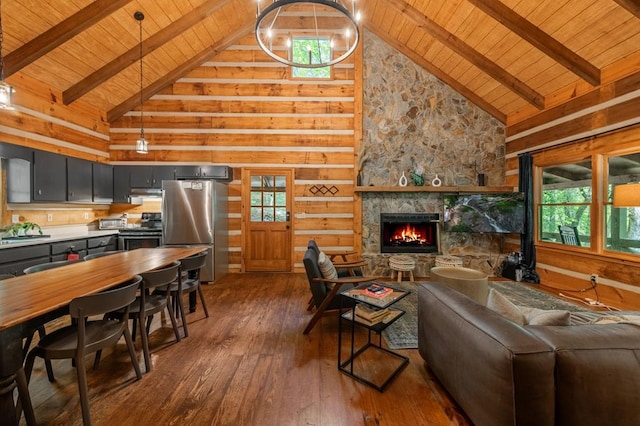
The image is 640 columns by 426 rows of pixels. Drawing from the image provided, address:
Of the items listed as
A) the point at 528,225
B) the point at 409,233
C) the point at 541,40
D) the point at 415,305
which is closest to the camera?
the point at 541,40

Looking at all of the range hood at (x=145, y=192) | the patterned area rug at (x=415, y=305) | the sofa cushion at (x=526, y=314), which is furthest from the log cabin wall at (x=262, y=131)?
the sofa cushion at (x=526, y=314)

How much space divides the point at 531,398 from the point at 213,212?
4270 mm

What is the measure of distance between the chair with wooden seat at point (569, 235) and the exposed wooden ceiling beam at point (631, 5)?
266 cm

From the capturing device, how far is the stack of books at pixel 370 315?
200 centimetres

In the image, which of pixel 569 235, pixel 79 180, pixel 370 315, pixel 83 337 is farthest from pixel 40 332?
pixel 569 235

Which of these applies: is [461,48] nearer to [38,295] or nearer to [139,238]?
[38,295]

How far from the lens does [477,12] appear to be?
348 centimetres

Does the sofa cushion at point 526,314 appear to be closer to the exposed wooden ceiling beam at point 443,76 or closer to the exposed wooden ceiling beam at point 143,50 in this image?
the exposed wooden ceiling beam at point 443,76

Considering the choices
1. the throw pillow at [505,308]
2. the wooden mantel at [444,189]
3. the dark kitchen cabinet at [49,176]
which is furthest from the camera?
the wooden mantel at [444,189]

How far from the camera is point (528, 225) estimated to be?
443 cm

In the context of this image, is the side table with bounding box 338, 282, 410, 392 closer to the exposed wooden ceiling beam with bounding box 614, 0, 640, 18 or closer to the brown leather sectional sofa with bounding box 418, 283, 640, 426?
the brown leather sectional sofa with bounding box 418, 283, 640, 426

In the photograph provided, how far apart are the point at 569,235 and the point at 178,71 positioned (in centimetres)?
706

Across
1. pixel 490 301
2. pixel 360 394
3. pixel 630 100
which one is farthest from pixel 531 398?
pixel 630 100

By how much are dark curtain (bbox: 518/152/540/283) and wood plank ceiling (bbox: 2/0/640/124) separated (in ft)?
2.85
